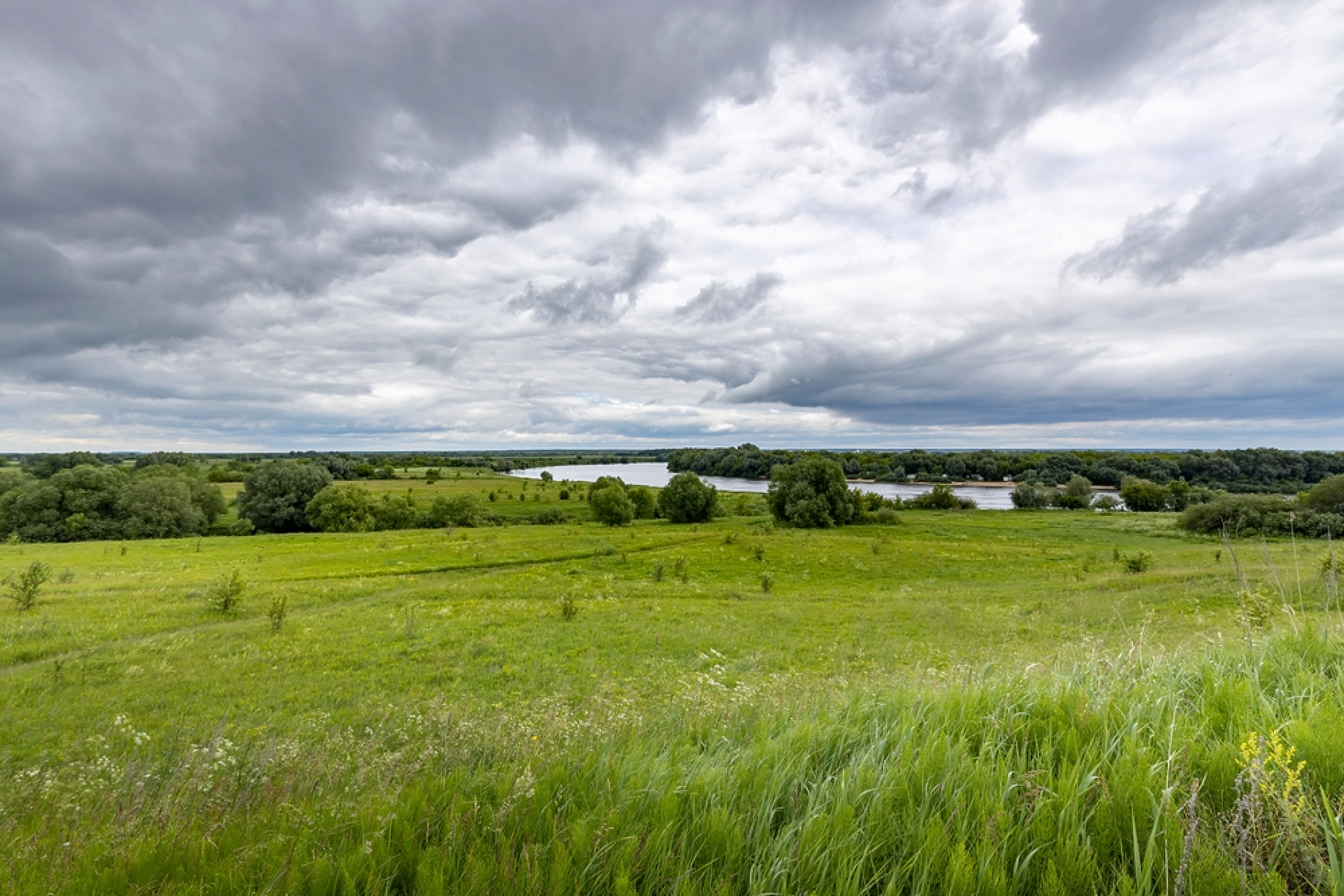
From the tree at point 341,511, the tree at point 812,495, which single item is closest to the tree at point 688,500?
the tree at point 812,495

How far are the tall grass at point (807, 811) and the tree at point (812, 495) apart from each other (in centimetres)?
7371

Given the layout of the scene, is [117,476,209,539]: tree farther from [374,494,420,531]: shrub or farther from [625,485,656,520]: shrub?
[625,485,656,520]: shrub

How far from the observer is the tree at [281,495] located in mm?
75688

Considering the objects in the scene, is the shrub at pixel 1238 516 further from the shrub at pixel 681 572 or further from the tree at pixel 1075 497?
the shrub at pixel 681 572

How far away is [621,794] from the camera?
2.62 metres

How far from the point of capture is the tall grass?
2039mm

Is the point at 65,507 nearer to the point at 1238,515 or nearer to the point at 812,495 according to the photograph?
the point at 812,495

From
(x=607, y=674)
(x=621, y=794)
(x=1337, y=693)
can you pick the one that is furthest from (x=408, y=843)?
(x=607, y=674)

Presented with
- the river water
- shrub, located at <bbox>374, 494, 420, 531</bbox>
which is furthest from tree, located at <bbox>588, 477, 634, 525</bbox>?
the river water

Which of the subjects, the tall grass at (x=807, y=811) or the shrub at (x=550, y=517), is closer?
the tall grass at (x=807, y=811)

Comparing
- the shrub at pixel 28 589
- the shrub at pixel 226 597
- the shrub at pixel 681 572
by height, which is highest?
the shrub at pixel 28 589

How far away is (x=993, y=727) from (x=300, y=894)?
11.6 ft

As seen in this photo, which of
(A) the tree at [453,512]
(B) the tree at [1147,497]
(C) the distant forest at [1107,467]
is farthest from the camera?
(C) the distant forest at [1107,467]

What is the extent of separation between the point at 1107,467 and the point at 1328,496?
78971 mm
